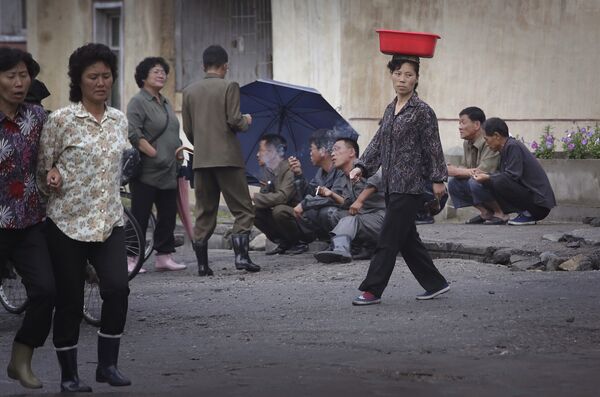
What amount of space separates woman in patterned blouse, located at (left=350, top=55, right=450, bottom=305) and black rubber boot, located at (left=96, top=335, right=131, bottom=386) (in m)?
2.97

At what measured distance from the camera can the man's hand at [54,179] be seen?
6.54 meters

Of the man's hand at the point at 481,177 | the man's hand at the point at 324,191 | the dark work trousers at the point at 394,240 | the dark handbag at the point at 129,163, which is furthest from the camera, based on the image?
the man's hand at the point at 481,177

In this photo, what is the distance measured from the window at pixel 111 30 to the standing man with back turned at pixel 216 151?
9252 mm

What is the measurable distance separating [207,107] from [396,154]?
10.3 feet

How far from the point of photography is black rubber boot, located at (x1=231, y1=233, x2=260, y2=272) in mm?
12125

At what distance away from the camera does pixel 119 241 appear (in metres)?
6.67

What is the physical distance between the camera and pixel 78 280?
663 centimetres

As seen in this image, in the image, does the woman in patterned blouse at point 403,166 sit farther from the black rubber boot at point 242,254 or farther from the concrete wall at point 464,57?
the concrete wall at point 464,57

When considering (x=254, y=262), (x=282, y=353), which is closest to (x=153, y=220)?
(x=254, y=262)

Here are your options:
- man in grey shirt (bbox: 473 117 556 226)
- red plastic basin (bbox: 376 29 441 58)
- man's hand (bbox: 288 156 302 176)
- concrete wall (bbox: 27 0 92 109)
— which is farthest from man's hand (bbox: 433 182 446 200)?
concrete wall (bbox: 27 0 92 109)

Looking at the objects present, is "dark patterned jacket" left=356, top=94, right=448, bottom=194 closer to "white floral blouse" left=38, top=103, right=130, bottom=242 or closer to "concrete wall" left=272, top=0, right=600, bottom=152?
"white floral blouse" left=38, top=103, right=130, bottom=242

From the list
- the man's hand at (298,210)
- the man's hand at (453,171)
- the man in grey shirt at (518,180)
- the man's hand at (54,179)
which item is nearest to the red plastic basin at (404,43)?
the man's hand at (54,179)

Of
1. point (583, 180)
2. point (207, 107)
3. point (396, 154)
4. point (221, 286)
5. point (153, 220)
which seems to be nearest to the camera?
point (396, 154)

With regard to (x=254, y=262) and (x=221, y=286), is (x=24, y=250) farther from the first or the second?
(x=254, y=262)
